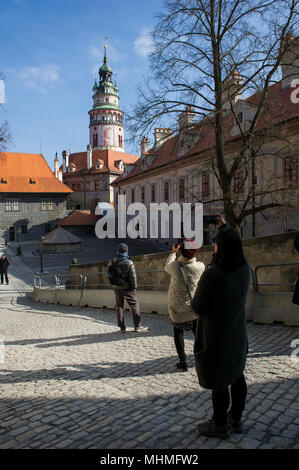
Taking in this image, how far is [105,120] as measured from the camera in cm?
8275

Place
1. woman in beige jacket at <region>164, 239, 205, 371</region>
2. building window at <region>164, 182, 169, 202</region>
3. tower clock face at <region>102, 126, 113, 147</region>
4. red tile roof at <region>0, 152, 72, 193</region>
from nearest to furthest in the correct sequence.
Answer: woman in beige jacket at <region>164, 239, 205, 371</region> < building window at <region>164, 182, 169, 202</region> < red tile roof at <region>0, 152, 72, 193</region> < tower clock face at <region>102, 126, 113, 147</region>

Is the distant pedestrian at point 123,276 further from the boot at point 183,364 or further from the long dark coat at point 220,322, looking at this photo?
the long dark coat at point 220,322

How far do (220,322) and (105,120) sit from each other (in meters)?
84.6

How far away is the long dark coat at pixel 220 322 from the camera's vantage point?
9.49ft

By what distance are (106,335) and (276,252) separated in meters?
3.90

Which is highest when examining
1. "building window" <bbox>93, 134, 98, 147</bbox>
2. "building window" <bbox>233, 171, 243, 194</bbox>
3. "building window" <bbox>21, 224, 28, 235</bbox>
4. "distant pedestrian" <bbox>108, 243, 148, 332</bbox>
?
"building window" <bbox>93, 134, 98, 147</bbox>

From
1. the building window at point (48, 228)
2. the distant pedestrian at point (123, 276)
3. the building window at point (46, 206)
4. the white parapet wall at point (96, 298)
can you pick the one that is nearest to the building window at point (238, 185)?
the white parapet wall at point (96, 298)

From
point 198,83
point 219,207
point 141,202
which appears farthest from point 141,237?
point 198,83

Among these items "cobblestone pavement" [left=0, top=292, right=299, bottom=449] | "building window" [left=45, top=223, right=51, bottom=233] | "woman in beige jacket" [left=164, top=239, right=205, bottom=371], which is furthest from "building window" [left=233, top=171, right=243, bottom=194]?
"building window" [left=45, top=223, right=51, bottom=233]

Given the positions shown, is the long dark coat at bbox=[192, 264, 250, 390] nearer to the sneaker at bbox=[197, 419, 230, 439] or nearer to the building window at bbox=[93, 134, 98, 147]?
the sneaker at bbox=[197, 419, 230, 439]

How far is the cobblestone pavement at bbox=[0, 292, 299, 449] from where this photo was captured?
10.3 ft

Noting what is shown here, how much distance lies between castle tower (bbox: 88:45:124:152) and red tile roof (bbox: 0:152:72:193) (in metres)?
27.0

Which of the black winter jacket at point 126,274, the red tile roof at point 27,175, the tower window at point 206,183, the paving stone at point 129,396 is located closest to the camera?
the paving stone at point 129,396
